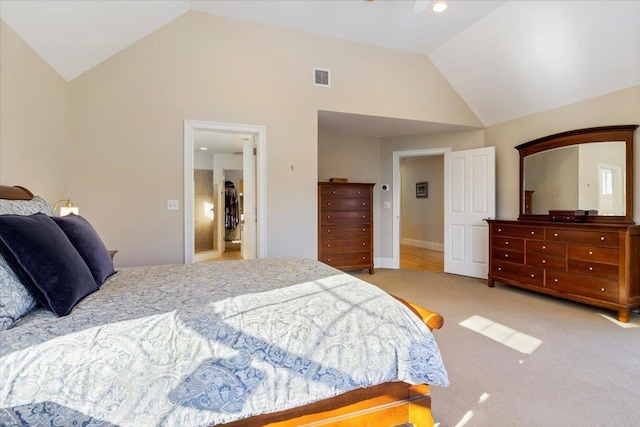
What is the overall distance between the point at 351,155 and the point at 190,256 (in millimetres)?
3311

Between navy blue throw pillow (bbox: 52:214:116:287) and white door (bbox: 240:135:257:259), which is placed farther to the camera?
white door (bbox: 240:135:257:259)

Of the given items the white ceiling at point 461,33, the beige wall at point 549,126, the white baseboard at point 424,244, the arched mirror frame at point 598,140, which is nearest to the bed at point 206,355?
the white ceiling at point 461,33

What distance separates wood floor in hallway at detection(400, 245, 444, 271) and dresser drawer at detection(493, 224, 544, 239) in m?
1.55

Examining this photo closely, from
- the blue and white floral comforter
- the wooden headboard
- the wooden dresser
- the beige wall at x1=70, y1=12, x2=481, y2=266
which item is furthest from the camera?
the wooden dresser

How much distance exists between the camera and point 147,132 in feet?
10.6

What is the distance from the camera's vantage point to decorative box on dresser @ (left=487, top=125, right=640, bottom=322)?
116 inches

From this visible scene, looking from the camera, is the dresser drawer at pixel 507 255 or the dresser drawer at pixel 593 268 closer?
the dresser drawer at pixel 593 268

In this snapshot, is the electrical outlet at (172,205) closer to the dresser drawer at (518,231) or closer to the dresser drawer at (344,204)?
the dresser drawer at (344,204)

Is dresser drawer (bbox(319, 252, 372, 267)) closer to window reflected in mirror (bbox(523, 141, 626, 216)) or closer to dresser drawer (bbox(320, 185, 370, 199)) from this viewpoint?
dresser drawer (bbox(320, 185, 370, 199))

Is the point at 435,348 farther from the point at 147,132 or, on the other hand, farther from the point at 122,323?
the point at 147,132

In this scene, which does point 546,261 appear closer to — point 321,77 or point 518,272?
point 518,272

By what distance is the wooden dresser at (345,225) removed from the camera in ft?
15.4

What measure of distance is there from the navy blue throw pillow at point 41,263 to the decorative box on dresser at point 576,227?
4.18 m

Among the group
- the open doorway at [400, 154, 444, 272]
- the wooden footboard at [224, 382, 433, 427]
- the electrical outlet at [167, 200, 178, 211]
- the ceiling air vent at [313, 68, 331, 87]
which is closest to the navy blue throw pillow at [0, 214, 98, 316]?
the wooden footboard at [224, 382, 433, 427]
